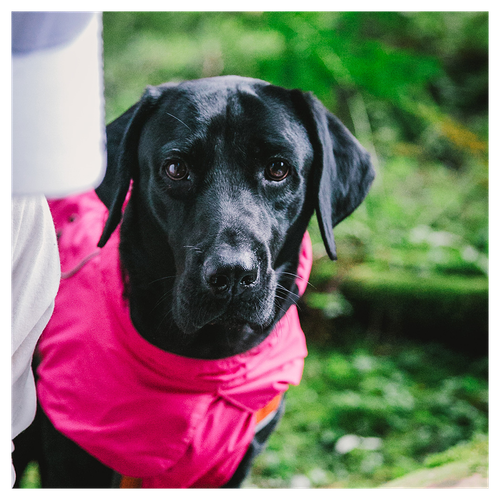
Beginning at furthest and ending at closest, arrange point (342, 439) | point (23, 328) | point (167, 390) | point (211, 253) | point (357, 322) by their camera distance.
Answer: point (357, 322) < point (342, 439) < point (167, 390) < point (211, 253) < point (23, 328)

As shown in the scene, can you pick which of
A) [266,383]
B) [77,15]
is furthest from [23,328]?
[266,383]

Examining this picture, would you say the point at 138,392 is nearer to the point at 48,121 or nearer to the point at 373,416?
the point at 48,121

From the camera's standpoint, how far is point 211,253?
1538 mm

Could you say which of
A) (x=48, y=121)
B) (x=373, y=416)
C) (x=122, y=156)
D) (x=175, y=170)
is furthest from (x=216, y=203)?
(x=373, y=416)

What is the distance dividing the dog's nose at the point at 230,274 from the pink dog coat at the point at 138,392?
1.21 feet

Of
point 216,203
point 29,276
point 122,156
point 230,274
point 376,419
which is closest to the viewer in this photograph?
point 29,276

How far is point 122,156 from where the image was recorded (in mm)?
1819

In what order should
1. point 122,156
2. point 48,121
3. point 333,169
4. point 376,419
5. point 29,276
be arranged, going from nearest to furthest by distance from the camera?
1. point 48,121
2. point 29,276
3. point 122,156
4. point 333,169
5. point 376,419

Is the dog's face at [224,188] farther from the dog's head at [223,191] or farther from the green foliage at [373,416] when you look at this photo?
the green foliage at [373,416]

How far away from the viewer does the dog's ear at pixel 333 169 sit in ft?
6.06

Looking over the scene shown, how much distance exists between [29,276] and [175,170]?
2.26 ft

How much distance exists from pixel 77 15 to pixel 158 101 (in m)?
0.94

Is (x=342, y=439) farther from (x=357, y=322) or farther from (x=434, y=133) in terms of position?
(x=434, y=133)

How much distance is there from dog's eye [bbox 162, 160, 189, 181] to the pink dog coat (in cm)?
39
